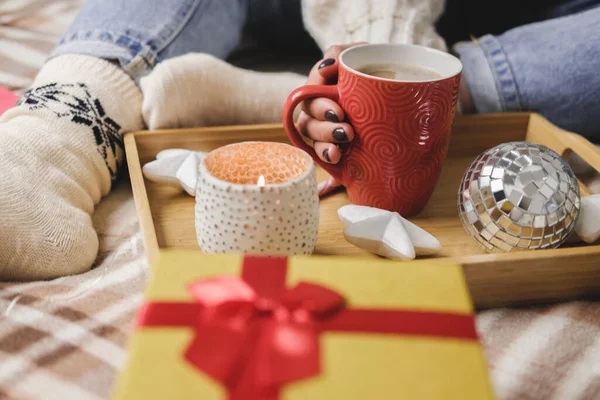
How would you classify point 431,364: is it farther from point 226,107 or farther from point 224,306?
point 226,107

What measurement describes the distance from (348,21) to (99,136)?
0.33 metres

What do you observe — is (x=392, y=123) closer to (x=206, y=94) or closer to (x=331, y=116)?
(x=331, y=116)

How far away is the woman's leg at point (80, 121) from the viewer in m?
0.43

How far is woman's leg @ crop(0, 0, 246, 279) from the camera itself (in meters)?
0.43

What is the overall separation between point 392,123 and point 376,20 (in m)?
0.26

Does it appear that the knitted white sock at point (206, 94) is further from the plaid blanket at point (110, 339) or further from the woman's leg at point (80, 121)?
the plaid blanket at point (110, 339)

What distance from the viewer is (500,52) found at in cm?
66

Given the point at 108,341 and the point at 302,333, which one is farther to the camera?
the point at 108,341

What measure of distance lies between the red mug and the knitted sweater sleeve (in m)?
0.16

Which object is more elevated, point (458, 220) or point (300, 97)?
point (300, 97)

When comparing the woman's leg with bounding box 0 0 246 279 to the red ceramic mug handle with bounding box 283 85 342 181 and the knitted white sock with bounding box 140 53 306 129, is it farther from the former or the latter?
the red ceramic mug handle with bounding box 283 85 342 181

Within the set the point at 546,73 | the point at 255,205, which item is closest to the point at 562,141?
the point at 546,73

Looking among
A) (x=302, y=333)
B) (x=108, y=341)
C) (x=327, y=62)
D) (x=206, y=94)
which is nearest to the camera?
(x=302, y=333)

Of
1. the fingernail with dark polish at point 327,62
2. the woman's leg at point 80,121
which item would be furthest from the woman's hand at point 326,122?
the woman's leg at point 80,121
